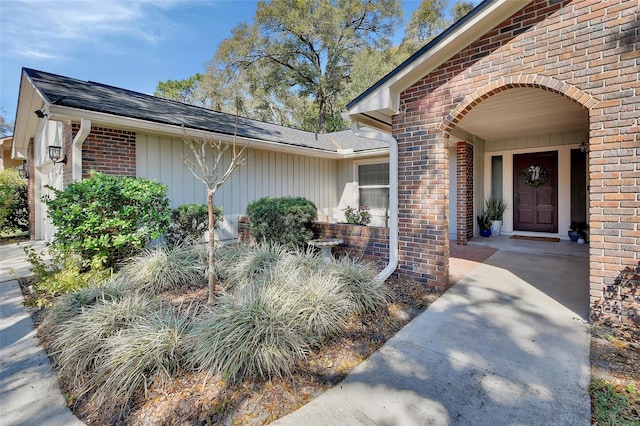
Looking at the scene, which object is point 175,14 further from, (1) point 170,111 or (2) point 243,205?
(2) point 243,205

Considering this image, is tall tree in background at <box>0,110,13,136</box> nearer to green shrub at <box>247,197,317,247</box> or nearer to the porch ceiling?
green shrub at <box>247,197,317,247</box>

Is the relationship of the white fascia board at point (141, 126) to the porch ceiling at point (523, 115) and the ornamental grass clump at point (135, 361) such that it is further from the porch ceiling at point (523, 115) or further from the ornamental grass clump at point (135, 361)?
the porch ceiling at point (523, 115)

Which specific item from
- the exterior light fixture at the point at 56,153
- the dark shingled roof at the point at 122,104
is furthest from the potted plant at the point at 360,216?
the exterior light fixture at the point at 56,153

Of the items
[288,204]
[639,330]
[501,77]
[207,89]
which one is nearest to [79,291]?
[288,204]

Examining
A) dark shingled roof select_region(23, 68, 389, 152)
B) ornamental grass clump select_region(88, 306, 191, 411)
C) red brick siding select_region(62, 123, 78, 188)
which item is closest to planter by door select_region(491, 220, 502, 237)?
dark shingled roof select_region(23, 68, 389, 152)

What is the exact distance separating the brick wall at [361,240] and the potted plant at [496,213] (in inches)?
209

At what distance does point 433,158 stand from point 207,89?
69.1 feet

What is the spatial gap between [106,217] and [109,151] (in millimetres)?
1701

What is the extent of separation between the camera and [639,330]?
10.2 feet

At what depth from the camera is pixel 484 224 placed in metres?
8.84

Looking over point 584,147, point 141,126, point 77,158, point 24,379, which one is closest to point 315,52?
point 584,147

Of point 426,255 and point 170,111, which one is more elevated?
point 170,111

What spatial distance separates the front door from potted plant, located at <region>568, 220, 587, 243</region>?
428 millimetres

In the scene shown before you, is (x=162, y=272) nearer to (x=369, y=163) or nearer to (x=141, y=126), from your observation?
(x=141, y=126)
